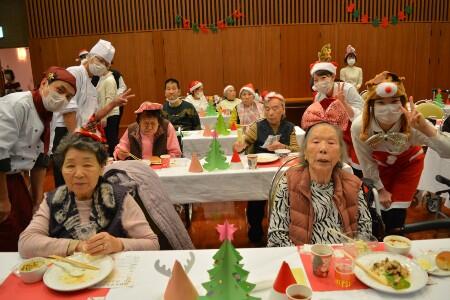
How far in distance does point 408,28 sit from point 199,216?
8.01 meters

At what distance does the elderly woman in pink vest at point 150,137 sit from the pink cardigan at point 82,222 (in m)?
1.78

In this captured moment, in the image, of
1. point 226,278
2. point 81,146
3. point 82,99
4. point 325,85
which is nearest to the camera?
point 226,278

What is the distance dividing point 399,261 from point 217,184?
1.83m

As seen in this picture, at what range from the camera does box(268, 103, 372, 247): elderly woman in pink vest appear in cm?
217

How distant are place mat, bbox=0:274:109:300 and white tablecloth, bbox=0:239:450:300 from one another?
0.07 metres

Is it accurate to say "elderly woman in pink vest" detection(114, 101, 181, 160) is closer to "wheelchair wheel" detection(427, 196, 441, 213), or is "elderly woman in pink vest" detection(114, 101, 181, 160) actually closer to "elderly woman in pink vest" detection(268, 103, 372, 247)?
"elderly woman in pink vest" detection(268, 103, 372, 247)

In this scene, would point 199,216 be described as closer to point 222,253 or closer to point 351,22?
point 222,253

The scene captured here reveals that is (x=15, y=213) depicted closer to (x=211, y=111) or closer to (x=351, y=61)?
(x=211, y=111)

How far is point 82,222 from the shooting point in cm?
205

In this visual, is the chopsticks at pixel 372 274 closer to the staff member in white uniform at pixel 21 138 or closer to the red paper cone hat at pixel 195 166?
the red paper cone hat at pixel 195 166

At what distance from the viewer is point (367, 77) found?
10.2 meters

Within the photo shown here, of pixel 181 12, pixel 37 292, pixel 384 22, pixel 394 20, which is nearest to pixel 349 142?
pixel 37 292

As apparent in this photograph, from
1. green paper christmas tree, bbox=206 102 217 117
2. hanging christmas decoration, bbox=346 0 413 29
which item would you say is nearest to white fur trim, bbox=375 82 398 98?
green paper christmas tree, bbox=206 102 217 117

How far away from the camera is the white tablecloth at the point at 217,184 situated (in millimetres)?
3320
